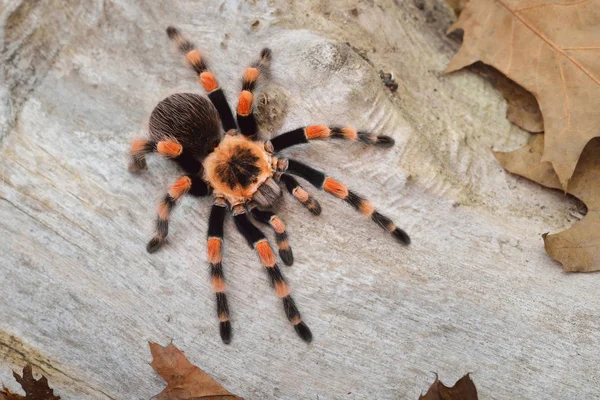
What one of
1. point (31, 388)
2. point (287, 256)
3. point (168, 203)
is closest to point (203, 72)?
point (168, 203)

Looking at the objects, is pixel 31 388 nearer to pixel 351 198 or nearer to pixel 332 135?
pixel 351 198

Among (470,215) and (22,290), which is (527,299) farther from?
(22,290)

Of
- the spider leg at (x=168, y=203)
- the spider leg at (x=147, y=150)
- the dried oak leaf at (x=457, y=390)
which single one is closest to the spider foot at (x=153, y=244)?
the spider leg at (x=168, y=203)

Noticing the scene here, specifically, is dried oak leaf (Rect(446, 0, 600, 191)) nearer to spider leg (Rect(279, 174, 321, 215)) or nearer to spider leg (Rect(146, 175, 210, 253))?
spider leg (Rect(279, 174, 321, 215))

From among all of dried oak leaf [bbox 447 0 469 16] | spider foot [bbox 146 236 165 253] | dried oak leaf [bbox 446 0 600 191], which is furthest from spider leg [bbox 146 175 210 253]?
dried oak leaf [bbox 447 0 469 16]

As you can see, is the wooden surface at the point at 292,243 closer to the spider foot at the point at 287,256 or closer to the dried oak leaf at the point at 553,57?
the spider foot at the point at 287,256

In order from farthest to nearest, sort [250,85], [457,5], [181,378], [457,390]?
[457,5] < [250,85] < [181,378] < [457,390]

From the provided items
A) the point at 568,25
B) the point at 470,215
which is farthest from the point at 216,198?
the point at 568,25
